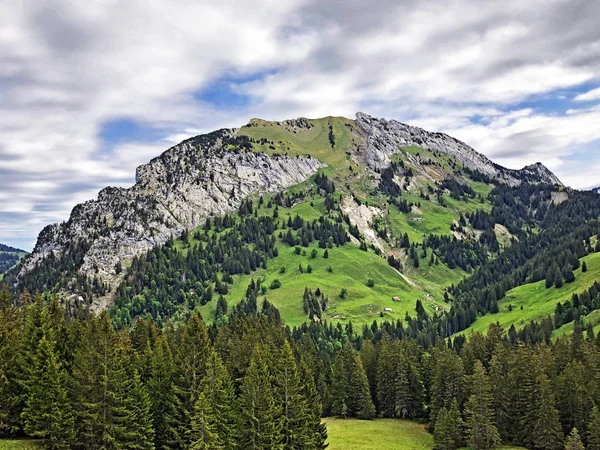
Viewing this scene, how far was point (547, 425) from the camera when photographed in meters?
77.4

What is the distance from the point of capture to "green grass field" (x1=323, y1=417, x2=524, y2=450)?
81.2 m

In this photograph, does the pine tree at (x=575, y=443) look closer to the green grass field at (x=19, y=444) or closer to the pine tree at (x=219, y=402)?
the pine tree at (x=219, y=402)

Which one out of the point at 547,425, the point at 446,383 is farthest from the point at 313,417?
the point at 446,383

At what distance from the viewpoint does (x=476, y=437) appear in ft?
262

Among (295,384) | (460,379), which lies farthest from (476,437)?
(295,384)

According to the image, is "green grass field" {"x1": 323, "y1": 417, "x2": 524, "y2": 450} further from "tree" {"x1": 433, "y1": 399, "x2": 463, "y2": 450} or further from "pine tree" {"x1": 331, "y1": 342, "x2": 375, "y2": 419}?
"tree" {"x1": 433, "y1": 399, "x2": 463, "y2": 450}

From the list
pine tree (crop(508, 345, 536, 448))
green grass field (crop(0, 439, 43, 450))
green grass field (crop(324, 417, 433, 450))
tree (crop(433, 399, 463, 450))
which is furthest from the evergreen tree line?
pine tree (crop(508, 345, 536, 448))

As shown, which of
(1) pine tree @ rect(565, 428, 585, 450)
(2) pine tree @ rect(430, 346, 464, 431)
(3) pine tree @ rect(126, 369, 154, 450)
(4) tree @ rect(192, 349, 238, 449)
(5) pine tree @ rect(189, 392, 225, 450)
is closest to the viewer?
(5) pine tree @ rect(189, 392, 225, 450)

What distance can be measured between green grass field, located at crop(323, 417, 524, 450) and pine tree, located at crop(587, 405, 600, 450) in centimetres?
1208

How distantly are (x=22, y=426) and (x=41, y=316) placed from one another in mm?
13037

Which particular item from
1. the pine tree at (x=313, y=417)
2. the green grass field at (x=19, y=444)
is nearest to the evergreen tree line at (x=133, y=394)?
the pine tree at (x=313, y=417)

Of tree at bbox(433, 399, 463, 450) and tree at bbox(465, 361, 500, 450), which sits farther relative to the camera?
tree at bbox(433, 399, 463, 450)

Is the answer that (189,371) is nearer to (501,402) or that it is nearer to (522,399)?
(501,402)

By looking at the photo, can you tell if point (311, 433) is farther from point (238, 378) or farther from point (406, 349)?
point (406, 349)
